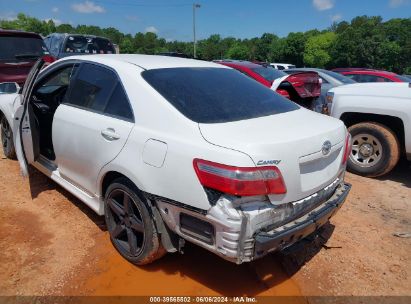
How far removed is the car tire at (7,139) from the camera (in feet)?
16.8

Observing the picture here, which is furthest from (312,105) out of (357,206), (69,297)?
(69,297)

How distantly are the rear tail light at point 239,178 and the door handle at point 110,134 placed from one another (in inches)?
33.5

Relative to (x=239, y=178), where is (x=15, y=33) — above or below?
above

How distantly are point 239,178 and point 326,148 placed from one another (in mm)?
851

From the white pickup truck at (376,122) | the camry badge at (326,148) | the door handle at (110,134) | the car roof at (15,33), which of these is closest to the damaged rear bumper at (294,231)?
the camry badge at (326,148)

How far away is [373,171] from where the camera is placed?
201 inches

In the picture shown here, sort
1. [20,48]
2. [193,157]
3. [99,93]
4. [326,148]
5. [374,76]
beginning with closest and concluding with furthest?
[193,157]
[326,148]
[99,93]
[20,48]
[374,76]

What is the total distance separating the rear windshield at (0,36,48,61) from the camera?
730 centimetres

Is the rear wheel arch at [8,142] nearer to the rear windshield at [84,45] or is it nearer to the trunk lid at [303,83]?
the trunk lid at [303,83]

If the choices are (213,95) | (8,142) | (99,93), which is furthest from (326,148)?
(8,142)

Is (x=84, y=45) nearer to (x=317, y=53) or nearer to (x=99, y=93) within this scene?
(x=99, y=93)

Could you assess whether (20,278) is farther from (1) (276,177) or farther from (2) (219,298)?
(1) (276,177)

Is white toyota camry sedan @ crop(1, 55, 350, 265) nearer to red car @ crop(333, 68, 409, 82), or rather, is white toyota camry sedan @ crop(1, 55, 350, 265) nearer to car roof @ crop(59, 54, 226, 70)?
car roof @ crop(59, 54, 226, 70)

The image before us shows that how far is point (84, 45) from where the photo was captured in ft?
37.6
